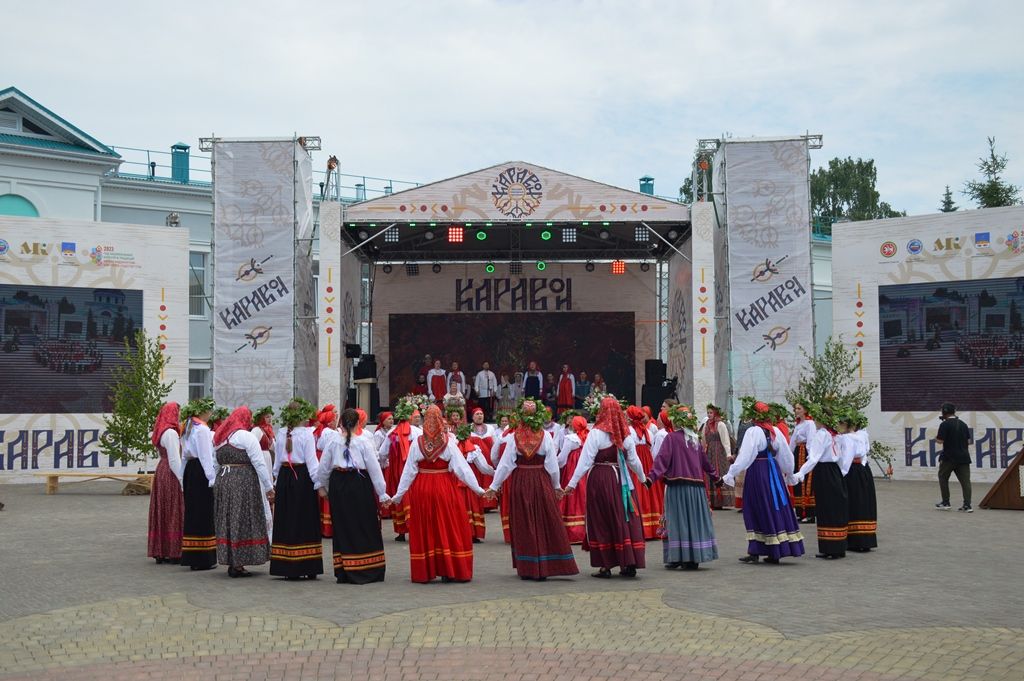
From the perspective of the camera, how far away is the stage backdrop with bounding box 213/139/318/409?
21766 millimetres

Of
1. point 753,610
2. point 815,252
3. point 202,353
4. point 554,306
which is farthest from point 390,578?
point 815,252

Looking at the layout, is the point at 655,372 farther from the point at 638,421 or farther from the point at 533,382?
the point at 638,421

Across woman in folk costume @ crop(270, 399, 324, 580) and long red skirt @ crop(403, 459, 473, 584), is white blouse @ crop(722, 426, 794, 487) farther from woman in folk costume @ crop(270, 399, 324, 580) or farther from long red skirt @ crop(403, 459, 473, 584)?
woman in folk costume @ crop(270, 399, 324, 580)

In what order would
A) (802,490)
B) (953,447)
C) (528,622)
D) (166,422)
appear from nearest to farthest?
(528,622), (166,422), (802,490), (953,447)

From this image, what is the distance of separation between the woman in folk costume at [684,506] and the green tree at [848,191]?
3826cm

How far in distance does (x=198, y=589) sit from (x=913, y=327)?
16.4 m

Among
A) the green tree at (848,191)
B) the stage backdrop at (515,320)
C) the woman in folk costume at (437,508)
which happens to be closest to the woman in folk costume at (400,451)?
the woman in folk costume at (437,508)

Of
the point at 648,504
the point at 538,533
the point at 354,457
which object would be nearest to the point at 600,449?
the point at 538,533

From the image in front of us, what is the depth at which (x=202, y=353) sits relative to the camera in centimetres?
3106

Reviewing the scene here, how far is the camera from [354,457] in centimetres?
952

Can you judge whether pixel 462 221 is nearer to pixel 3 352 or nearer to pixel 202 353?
pixel 3 352

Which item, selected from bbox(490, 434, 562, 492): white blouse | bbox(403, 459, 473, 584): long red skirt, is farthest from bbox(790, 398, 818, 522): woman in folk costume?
bbox(403, 459, 473, 584): long red skirt

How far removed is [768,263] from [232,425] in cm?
1408

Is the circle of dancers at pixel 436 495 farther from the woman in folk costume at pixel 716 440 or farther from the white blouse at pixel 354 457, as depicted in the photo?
the woman in folk costume at pixel 716 440
